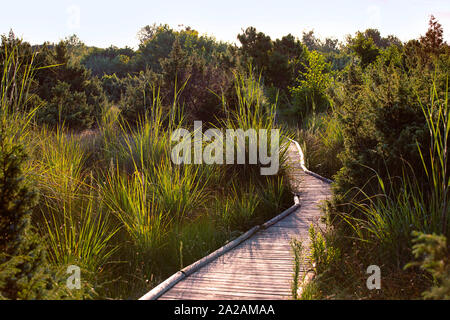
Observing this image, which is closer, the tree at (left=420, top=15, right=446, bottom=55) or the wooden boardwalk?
the wooden boardwalk

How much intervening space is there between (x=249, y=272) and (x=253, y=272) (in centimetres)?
4

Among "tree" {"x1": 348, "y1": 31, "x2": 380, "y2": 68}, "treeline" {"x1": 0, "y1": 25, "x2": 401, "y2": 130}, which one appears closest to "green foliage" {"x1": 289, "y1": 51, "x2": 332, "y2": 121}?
"treeline" {"x1": 0, "y1": 25, "x2": 401, "y2": 130}

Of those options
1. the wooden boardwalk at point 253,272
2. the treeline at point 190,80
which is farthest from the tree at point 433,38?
the wooden boardwalk at point 253,272

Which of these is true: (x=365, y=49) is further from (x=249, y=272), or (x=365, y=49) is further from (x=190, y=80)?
(x=249, y=272)

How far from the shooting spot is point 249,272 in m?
4.23

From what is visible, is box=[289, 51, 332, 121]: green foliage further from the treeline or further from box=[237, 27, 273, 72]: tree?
Answer: box=[237, 27, 273, 72]: tree

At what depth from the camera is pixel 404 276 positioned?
12.0 ft

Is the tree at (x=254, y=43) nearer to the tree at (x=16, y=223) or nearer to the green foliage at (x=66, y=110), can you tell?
the green foliage at (x=66, y=110)

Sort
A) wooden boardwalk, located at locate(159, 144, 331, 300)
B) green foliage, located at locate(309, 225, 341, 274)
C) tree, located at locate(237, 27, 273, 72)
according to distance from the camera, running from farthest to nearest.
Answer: tree, located at locate(237, 27, 273, 72)
green foliage, located at locate(309, 225, 341, 274)
wooden boardwalk, located at locate(159, 144, 331, 300)

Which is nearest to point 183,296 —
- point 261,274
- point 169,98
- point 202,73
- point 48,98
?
point 261,274

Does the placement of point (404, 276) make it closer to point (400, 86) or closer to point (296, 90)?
point (400, 86)

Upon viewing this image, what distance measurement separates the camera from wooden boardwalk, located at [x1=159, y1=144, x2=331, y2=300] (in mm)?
3732

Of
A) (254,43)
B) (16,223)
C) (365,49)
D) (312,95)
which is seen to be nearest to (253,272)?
(16,223)

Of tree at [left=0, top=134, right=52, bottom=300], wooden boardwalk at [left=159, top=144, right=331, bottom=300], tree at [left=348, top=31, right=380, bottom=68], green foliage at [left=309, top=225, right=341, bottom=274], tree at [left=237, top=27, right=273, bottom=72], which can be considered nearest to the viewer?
tree at [left=0, top=134, right=52, bottom=300]
